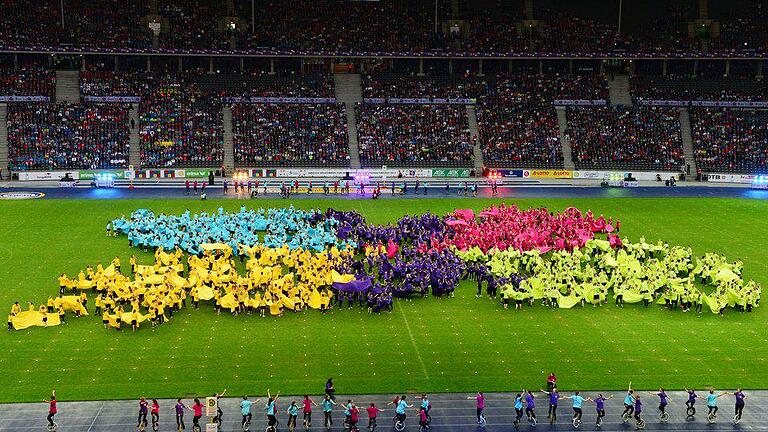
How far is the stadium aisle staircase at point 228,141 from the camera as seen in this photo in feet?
224

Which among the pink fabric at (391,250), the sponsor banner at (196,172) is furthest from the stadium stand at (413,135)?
the pink fabric at (391,250)

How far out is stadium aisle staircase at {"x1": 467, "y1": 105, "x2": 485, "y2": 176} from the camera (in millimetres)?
70238

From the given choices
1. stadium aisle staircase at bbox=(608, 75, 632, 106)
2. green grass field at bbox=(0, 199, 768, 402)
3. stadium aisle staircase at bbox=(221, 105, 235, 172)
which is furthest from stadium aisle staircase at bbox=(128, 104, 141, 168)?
stadium aisle staircase at bbox=(608, 75, 632, 106)

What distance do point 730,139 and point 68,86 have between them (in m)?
Result: 58.3

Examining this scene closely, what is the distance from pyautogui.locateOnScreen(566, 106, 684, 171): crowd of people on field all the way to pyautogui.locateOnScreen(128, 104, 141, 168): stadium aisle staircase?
36696 mm

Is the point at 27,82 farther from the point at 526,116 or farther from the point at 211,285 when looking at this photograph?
the point at 211,285

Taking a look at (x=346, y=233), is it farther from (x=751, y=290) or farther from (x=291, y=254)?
(x=751, y=290)

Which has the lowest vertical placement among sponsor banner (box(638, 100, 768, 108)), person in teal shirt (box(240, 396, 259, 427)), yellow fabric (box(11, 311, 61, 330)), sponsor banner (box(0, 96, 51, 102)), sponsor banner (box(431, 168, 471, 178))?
person in teal shirt (box(240, 396, 259, 427))

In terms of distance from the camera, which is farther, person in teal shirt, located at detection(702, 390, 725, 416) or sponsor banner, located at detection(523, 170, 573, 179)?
sponsor banner, located at detection(523, 170, 573, 179)

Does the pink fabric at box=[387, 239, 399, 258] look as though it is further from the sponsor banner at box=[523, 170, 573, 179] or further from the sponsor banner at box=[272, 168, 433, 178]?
the sponsor banner at box=[523, 170, 573, 179]

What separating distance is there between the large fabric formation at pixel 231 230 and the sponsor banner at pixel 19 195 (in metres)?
12.7

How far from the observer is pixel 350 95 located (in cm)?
7744

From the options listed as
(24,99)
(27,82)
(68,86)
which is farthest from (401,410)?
(27,82)

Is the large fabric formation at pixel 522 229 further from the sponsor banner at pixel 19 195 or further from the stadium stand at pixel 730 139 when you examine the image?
the sponsor banner at pixel 19 195
